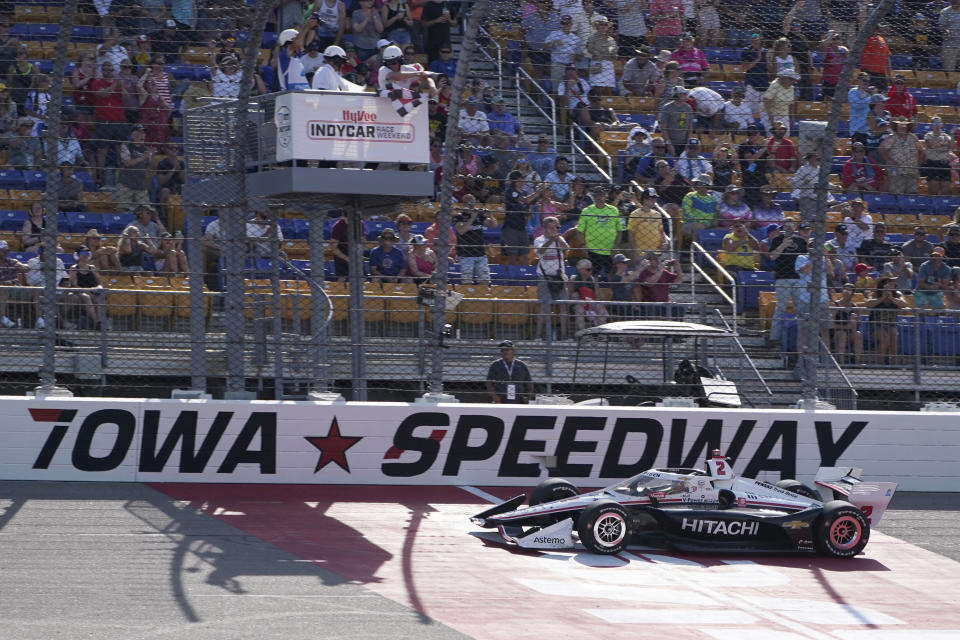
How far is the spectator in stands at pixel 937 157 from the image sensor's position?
54.4 ft

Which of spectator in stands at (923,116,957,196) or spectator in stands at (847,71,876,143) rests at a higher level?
spectator in stands at (847,71,876,143)

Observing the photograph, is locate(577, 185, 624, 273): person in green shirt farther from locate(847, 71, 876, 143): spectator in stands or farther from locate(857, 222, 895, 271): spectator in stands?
locate(847, 71, 876, 143): spectator in stands

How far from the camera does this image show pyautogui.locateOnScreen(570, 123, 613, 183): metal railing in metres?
15.0

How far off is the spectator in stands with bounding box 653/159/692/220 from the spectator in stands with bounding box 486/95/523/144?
62.2 inches

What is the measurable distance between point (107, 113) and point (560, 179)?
15.4 feet

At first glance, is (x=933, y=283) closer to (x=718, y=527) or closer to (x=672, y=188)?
(x=672, y=188)

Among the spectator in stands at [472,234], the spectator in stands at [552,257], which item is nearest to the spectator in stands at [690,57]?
the spectator in stands at [552,257]

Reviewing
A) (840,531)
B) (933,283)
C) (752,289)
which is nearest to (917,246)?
(933,283)

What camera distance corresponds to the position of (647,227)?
1426cm

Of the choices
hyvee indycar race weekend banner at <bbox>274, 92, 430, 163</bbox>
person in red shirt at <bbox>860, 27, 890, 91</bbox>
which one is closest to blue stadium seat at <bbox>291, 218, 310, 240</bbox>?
hyvee indycar race weekend banner at <bbox>274, 92, 430, 163</bbox>

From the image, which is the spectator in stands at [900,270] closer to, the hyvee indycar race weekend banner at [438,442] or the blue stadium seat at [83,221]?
the hyvee indycar race weekend banner at [438,442]

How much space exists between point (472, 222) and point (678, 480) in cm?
448

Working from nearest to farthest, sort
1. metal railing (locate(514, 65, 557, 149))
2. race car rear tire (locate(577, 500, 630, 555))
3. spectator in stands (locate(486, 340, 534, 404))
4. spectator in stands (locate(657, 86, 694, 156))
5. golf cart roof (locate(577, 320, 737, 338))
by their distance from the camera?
race car rear tire (locate(577, 500, 630, 555)) < spectator in stands (locate(486, 340, 534, 404)) < golf cart roof (locate(577, 320, 737, 338)) < metal railing (locate(514, 65, 557, 149)) < spectator in stands (locate(657, 86, 694, 156))

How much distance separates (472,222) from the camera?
14.1 meters
